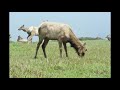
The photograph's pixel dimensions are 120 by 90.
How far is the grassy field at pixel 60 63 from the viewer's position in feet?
35.4

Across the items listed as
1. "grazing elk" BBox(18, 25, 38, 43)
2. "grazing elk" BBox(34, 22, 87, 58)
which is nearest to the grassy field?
"grazing elk" BBox(34, 22, 87, 58)

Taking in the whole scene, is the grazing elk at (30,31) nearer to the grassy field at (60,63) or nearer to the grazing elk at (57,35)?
the grazing elk at (57,35)

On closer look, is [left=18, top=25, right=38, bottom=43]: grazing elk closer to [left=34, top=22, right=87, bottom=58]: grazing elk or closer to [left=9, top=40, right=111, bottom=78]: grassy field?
[left=34, top=22, right=87, bottom=58]: grazing elk

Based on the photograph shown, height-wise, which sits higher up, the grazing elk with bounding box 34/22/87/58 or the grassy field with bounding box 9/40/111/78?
the grazing elk with bounding box 34/22/87/58

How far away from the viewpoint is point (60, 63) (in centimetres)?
1109

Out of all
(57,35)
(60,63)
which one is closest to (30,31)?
(57,35)

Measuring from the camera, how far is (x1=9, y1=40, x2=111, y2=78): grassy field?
35.4 ft

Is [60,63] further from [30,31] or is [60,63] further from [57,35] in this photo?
[30,31]

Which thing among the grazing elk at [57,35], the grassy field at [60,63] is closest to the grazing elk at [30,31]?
the grazing elk at [57,35]

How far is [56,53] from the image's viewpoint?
1132 centimetres
